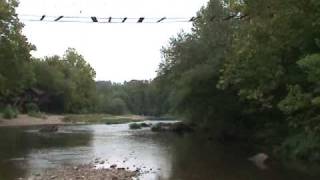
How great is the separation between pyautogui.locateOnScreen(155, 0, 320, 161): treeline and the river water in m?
3.20

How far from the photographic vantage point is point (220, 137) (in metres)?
53.1

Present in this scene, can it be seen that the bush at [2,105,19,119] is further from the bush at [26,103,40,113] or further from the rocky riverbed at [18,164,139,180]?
the rocky riverbed at [18,164,139,180]

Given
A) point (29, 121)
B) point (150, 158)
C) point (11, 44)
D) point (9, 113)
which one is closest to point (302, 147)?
point (150, 158)

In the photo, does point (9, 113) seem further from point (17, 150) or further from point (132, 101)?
point (132, 101)

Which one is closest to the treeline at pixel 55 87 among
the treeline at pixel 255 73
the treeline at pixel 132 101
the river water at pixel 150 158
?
the treeline at pixel 132 101

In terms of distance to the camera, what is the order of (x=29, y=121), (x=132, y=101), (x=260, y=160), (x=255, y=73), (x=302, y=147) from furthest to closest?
(x=132, y=101) → (x=29, y=121) → (x=302, y=147) → (x=260, y=160) → (x=255, y=73)

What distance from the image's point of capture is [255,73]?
86.5 ft

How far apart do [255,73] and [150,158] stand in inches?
478

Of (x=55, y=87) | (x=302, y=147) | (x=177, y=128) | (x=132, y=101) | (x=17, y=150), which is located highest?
(x=55, y=87)

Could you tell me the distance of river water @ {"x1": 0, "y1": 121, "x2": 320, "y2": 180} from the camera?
92.5 feet

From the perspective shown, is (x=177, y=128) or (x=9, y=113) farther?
(x=9, y=113)

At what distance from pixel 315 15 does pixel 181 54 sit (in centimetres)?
3763

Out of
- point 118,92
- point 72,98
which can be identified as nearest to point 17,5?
point 72,98

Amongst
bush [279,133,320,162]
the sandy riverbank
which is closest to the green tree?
the sandy riverbank
